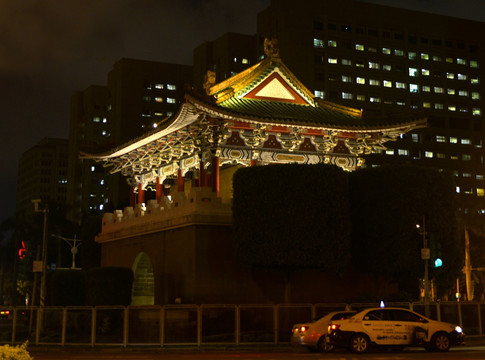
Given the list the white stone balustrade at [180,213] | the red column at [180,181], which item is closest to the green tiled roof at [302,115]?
the white stone balustrade at [180,213]

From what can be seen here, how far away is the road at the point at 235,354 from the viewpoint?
2280 cm

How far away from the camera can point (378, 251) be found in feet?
111

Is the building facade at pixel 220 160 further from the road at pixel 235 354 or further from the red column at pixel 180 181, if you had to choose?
the road at pixel 235 354

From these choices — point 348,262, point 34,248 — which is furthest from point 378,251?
point 34,248

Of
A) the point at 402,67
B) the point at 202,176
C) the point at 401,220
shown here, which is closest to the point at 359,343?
the point at 401,220

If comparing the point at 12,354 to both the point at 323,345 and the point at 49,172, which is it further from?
the point at 49,172

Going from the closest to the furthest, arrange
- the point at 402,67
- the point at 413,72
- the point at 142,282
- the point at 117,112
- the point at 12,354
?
the point at 12,354, the point at 142,282, the point at 402,67, the point at 413,72, the point at 117,112

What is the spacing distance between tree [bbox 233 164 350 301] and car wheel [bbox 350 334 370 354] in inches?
319

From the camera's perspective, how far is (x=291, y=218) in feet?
108

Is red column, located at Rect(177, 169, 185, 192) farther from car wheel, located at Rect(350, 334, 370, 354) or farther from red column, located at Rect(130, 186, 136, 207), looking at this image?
car wheel, located at Rect(350, 334, 370, 354)

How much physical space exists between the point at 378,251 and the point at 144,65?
115 m

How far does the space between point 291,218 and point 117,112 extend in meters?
111

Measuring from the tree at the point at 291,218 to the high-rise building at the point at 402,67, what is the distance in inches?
3373

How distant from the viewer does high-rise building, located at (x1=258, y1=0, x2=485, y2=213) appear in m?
120
